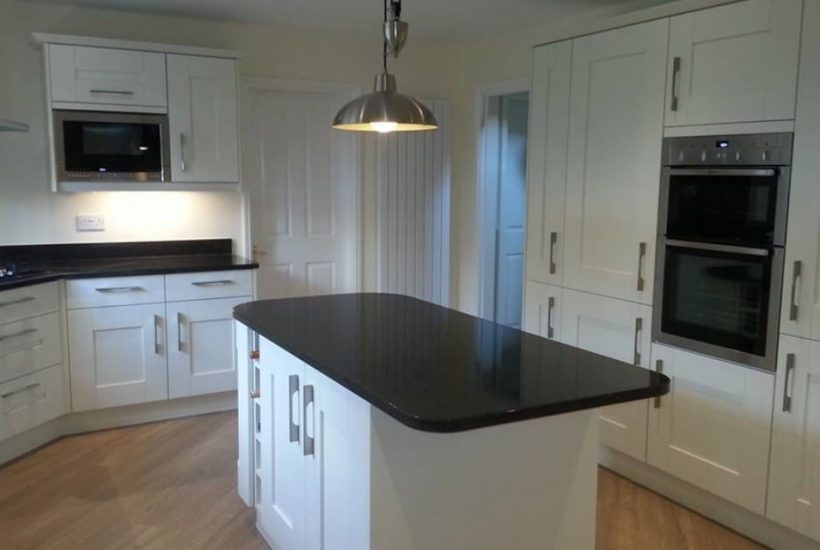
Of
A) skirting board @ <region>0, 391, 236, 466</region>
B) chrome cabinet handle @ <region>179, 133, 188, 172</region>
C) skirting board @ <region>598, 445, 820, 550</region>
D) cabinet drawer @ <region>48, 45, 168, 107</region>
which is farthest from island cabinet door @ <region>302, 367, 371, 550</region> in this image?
cabinet drawer @ <region>48, 45, 168, 107</region>

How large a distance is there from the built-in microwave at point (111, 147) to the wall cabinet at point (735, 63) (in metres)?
2.77

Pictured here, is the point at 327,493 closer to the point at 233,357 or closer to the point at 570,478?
the point at 570,478

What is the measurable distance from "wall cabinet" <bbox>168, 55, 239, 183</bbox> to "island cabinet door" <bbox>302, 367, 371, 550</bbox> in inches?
91.9

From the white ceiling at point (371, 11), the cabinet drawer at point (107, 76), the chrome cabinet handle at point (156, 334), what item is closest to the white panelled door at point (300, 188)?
the white ceiling at point (371, 11)

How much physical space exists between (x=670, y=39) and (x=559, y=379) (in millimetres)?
1822

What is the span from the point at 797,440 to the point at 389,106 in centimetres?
194

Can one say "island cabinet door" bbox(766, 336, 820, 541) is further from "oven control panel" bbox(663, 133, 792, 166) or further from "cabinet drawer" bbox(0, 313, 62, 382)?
"cabinet drawer" bbox(0, 313, 62, 382)

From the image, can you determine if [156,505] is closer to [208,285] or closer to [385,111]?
[208,285]

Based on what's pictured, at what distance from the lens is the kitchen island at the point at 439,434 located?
175 centimetres

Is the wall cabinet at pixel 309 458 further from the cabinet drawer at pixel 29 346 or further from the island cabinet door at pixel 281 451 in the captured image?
the cabinet drawer at pixel 29 346

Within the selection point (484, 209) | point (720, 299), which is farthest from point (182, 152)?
point (720, 299)

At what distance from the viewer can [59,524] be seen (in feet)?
9.63

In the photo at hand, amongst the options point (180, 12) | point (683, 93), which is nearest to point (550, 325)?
point (683, 93)

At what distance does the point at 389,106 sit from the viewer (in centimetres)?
228
